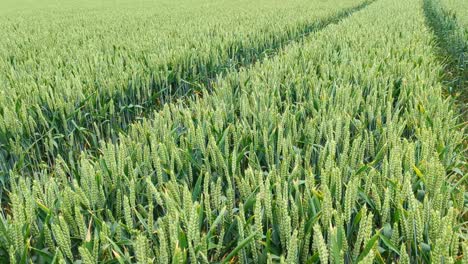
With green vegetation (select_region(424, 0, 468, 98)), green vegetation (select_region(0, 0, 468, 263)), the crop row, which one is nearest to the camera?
green vegetation (select_region(0, 0, 468, 263))

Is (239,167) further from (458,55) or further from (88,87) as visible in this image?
(458,55)

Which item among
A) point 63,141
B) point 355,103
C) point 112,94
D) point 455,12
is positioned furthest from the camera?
point 455,12

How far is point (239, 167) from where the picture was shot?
5.79 ft

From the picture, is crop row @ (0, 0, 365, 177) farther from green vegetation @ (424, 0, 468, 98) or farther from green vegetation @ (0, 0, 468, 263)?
green vegetation @ (424, 0, 468, 98)

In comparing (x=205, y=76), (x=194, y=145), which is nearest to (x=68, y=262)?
(x=194, y=145)

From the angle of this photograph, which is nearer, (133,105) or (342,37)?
(133,105)

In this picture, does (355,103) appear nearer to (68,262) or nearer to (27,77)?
(68,262)

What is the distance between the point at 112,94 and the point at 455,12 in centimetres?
606

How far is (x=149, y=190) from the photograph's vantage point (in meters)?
1.48

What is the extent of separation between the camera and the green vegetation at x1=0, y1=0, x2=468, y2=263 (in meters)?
1.17

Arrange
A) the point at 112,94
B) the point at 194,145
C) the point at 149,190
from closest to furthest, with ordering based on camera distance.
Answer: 1. the point at 149,190
2. the point at 194,145
3. the point at 112,94

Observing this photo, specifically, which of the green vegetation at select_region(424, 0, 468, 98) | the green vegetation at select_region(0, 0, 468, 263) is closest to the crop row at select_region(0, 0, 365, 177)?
the green vegetation at select_region(0, 0, 468, 263)

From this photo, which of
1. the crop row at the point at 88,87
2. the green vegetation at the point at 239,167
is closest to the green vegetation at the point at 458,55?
the green vegetation at the point at 239,167

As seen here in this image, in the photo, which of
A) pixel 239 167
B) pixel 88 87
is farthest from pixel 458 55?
pixel 239 167
